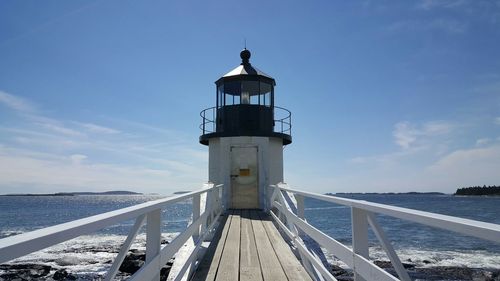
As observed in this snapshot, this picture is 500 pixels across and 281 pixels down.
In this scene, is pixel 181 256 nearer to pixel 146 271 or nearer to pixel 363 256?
pixel 146 271

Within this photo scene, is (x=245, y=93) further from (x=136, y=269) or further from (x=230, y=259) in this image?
(x=230, y=259)

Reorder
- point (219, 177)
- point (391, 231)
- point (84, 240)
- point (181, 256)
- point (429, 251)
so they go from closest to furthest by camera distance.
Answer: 1. point (181, 256)
2. point (219, 177)
3. point (429, 251)
4. point (84, 240)
5. point (391, 231)

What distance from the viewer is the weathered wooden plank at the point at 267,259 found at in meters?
4.60

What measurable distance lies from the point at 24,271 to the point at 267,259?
14.2 m

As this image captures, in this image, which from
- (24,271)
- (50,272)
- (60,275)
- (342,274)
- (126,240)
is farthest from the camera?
(50,272)

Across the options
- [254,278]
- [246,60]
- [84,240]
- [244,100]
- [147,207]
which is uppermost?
[246,60]

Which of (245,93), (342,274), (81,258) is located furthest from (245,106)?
(81,258)

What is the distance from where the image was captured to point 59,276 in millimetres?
14500

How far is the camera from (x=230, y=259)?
214 inches

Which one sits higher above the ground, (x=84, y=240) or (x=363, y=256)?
(x=363, y=256)

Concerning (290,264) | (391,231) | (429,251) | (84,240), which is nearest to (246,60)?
(290,264)

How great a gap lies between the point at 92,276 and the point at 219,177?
7171 millimetres

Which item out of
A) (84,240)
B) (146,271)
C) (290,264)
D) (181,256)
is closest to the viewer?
(146,271)

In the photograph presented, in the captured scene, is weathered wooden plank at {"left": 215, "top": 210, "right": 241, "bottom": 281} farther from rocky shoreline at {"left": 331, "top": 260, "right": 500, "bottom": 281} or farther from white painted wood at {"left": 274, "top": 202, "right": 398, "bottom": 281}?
rocky shoreline at {"left": 331, "top": 260, "right": 500, "bottom": 281}
